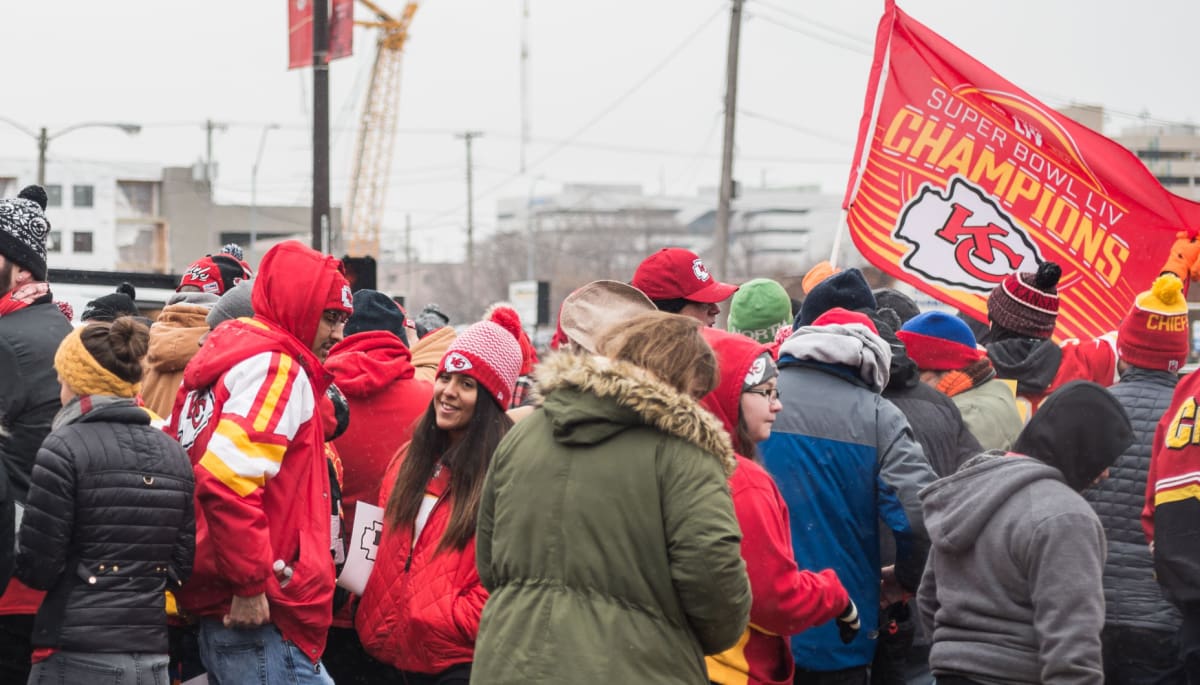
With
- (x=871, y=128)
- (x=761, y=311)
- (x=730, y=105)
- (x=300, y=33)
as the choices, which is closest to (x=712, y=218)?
(x=730, y=105)

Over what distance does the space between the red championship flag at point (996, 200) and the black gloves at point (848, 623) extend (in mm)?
3834

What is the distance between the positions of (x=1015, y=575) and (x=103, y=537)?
9.26ft

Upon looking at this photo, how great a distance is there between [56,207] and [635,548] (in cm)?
8734

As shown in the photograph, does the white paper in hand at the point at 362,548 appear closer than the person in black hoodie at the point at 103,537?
No

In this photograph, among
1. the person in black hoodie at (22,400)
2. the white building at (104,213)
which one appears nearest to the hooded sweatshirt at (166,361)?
the person in black hoodie at (22,400)

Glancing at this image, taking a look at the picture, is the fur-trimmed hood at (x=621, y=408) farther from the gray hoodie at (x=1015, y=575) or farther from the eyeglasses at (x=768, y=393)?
the gray hoodie at (x=1015, y=575)

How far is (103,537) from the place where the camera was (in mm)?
4465

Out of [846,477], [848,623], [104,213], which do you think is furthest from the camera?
[104,213]

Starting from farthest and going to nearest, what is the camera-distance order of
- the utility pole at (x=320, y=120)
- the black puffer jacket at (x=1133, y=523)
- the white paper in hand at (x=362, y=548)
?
1. the utility pole at (x=320, y=120)
2. the black puffer jacket at (x=1133, y=523)
3. the white paper in hand at (x=362, y=548)

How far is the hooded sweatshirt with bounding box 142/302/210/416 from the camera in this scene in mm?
5809

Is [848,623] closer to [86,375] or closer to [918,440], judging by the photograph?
[918,440]

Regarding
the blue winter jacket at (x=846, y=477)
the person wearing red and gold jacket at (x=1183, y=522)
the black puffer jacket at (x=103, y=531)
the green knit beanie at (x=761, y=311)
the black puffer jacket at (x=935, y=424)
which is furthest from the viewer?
the green knit beanie at (x=761, y=311)

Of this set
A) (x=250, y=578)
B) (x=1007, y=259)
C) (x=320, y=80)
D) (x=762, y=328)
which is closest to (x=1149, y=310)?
(x=762, y=328)

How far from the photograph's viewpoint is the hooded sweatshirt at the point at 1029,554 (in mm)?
4117
